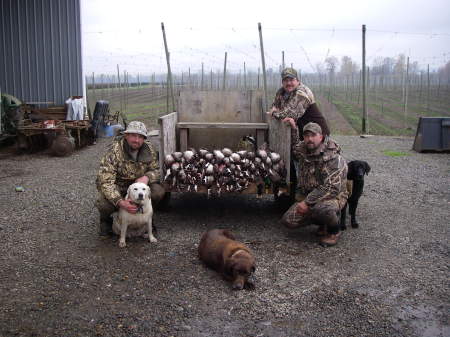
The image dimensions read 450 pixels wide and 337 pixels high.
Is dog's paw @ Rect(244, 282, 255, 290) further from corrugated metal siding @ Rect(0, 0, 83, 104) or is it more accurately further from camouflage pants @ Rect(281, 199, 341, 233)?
corrugated metal siding @ Rect(0, 0, 83, 104)

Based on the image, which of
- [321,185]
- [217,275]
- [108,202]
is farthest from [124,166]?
[321,185]

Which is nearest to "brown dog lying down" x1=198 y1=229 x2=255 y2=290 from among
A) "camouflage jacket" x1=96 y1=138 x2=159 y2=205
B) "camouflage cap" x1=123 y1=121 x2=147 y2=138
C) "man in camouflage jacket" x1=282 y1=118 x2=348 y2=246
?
"man in camouflage jacket" x1=282 y1=118 x2=348 y2=246

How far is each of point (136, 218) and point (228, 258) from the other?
4.23 ft

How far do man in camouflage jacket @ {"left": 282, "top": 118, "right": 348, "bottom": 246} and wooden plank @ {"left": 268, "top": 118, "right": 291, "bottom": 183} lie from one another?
6.6 inches

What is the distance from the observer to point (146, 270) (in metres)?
4.69

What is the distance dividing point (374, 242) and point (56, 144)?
8.01m

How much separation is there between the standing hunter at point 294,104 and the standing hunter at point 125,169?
175 centimetres

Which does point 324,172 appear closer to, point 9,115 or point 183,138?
point 183,138

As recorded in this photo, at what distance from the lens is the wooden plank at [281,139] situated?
576 cm

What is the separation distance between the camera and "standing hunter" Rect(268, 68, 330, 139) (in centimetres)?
626

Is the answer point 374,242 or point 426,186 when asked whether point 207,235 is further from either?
point 426,186

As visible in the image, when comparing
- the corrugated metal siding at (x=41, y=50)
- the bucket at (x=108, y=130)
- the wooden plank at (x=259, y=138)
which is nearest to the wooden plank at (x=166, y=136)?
the wooden plank at (x=259, y=138)

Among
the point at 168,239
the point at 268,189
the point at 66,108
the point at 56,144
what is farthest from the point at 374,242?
the point at 66,108

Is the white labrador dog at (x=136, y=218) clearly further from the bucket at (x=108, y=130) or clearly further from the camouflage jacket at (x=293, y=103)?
the bucket at (x=108, y=130)
